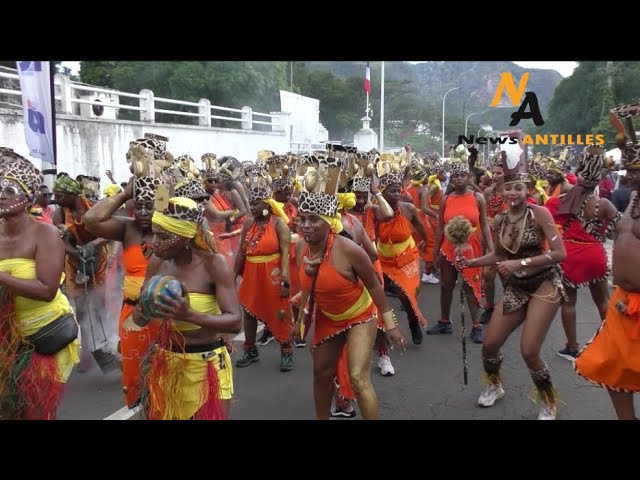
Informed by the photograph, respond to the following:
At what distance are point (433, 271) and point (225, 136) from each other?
1227 cm

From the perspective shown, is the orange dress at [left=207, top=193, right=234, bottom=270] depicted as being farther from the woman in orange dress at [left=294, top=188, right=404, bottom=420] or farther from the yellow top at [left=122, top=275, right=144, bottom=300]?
the woman in orange dress at [left=294, top=188, right=404, bottom=420]

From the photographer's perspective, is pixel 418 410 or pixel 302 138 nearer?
pixel 418 410

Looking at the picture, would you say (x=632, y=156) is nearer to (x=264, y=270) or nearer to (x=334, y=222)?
(x=334, y=222)

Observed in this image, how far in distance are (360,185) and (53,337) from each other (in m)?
3.70

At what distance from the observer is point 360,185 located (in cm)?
673

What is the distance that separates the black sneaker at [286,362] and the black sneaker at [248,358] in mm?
348

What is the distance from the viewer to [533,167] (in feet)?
30.0

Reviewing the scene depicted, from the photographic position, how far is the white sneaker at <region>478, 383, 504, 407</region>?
5.29m

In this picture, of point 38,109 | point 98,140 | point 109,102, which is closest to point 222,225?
point 38,109

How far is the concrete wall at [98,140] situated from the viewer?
11.7 m

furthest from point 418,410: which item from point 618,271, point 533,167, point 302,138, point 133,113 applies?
point 133,113

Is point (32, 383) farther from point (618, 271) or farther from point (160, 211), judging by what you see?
point (618, 271)

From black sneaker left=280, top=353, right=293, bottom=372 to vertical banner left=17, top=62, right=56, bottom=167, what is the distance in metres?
4.07

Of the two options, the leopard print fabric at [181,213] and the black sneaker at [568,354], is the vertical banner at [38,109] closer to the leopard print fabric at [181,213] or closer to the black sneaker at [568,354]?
the leopard print fabric at [181,213]
